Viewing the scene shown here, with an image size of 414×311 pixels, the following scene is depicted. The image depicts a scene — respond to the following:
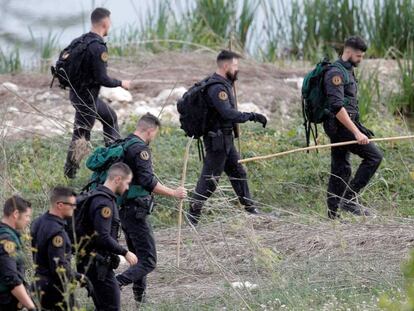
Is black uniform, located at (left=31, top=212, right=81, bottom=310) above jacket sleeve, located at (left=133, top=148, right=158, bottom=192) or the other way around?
the other way around

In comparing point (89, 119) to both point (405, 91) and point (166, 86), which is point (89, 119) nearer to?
point (166, 86)

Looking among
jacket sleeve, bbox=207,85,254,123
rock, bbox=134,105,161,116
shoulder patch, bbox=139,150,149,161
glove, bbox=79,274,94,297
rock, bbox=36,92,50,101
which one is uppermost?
jacket sleeve, bbox=207,85,254,123

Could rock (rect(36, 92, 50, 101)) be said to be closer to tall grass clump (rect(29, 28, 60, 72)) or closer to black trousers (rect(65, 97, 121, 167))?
tall grass clump (rect(29, 28, 60, 72))

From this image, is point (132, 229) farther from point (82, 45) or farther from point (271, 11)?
point (271, 11)

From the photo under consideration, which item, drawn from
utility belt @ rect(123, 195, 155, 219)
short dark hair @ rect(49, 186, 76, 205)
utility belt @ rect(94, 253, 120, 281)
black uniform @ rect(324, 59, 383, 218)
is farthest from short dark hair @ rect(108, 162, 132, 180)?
black uniform @ rect(324, 59, 383, 218)

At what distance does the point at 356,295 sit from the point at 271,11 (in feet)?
34.2

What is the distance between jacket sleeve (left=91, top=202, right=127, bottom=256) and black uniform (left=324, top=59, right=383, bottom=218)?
285 cm

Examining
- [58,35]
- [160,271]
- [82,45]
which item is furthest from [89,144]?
[58,35]

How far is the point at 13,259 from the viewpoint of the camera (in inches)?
297

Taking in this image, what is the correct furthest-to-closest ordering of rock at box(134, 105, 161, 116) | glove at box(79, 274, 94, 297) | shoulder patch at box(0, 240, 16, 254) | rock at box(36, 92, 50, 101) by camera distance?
1. rock at box(36, 92, 50, 101)
2. rock at box(134, 105, 161, 116)
3. glove at box(79, 274, 94, 297)
4. shoulder patch at box(0, 240, 16, 254)

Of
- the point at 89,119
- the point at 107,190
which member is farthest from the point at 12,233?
the point at 89,119

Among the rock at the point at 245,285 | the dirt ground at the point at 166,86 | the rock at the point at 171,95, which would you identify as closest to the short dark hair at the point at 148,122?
the rock at the point at 245,285

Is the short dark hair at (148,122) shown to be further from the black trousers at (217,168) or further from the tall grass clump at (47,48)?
the tall grass clump at (47,48)

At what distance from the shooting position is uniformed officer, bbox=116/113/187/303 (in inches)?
363
